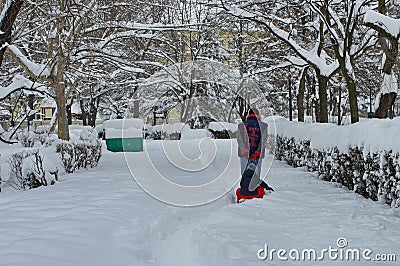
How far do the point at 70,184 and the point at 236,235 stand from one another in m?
5.53

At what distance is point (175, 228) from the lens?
7023 mm

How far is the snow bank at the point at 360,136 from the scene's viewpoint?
663 cm

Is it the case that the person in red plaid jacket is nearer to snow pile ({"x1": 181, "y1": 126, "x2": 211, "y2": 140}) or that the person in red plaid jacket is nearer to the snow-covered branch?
the snow-covered branch

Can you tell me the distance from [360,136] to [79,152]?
28.8 feet

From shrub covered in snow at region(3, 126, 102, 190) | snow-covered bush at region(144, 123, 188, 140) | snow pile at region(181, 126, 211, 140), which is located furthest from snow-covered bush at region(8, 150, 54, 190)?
snow-covered bush at region(144, 123, 188, 140)

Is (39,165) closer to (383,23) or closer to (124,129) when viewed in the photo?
(383,23)

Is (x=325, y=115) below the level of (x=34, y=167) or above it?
above

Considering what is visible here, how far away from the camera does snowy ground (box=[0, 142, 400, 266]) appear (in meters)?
4.72

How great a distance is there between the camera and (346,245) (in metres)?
4.94

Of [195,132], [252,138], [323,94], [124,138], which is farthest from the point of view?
[195,132]

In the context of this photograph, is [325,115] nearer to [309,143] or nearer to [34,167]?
[309,143]

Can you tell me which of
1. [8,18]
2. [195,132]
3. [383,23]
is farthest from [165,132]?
[8,18]

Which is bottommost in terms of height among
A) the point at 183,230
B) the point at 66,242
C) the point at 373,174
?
the point at 183,230

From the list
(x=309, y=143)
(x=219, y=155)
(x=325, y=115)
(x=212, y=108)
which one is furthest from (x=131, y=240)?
(x=212, y=108)
